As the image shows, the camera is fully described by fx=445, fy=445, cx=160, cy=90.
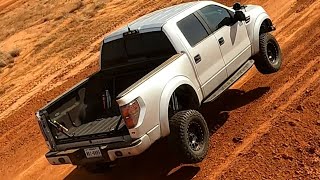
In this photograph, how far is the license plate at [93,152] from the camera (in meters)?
5.72

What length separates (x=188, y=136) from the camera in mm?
5969

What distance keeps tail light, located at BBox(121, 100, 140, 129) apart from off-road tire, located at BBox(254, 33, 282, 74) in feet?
11.8

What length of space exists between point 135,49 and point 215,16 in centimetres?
154

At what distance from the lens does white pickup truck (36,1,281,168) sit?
5.68 metres

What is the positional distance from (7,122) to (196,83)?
5.98m

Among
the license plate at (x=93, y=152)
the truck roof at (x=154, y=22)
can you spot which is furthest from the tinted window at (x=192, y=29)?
the license plate at (x=93, y=152)

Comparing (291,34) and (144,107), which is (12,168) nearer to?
(144,107)

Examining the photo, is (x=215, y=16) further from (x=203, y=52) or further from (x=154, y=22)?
(x=154, y=22)

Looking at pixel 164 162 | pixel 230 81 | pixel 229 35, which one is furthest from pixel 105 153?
pixel 229 35

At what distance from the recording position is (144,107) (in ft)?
18.2

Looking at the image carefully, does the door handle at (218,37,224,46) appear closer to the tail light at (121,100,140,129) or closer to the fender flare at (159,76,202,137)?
the fender flare at (159,76,202,137)

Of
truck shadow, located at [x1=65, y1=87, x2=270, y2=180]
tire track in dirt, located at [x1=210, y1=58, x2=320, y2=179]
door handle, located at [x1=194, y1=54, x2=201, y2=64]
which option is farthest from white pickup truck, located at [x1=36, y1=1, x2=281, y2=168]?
truck shadow, located at [x1=65, y1=87, x2=270, y2=180]

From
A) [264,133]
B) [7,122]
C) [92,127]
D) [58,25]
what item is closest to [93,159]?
[92,127]

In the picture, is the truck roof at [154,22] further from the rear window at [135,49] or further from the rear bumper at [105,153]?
the rear bumper at [105,153]
